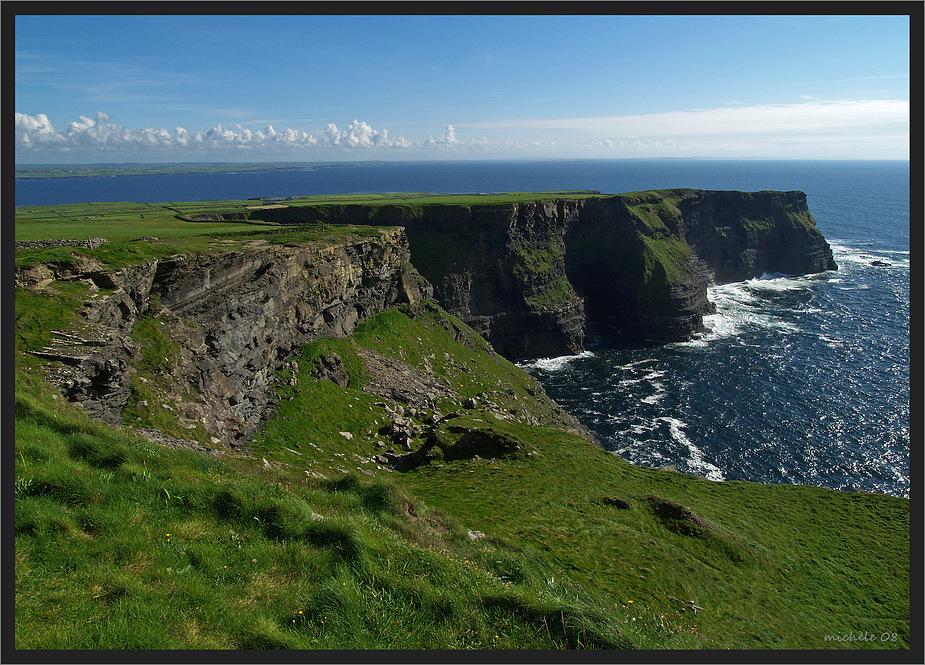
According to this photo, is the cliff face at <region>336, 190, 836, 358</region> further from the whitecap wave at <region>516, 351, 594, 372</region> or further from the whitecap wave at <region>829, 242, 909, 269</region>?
the whitecap wave at <region>829, 242, 909, 269</region>

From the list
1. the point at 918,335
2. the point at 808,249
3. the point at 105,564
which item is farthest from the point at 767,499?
the point at 808,249

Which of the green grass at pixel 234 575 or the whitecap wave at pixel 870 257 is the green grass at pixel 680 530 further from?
the whitecap wave at pixel 870 257

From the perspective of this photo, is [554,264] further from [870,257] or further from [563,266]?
[870,257]

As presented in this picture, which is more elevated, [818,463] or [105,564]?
[105,564]

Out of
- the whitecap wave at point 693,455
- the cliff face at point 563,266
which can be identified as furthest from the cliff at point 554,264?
the whitecap wave at point 693,455

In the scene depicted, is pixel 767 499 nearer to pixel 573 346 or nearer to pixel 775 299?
pixel 573 346

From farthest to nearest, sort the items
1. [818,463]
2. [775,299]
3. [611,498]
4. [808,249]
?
[808,249]
[775,299]
[818,463]
[611,498]
